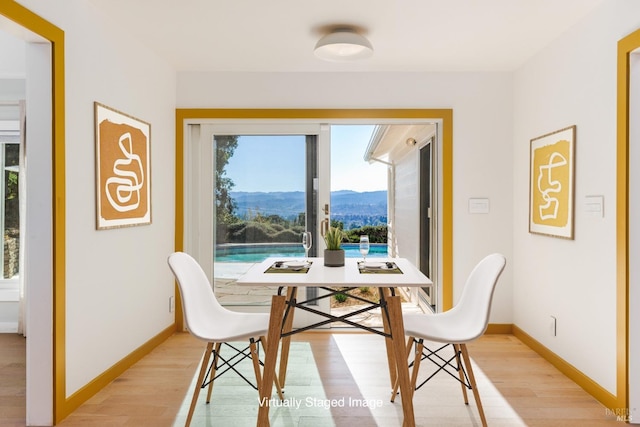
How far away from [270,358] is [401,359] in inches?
25.6

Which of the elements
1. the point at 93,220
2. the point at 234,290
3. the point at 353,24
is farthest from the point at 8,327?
the point at 353,24

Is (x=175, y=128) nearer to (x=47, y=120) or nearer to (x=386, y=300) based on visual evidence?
(x=47, y=120)

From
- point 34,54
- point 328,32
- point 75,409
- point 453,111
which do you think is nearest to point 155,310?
point 75,409

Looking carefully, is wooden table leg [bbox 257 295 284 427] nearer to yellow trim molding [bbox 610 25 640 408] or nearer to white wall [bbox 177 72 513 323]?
yellow trim molding [bbox 610 25 640 408]

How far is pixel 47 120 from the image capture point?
91.6 inches

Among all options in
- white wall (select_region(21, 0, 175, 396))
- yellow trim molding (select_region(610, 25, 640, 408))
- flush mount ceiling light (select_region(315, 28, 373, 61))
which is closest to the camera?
yellow trim molding (select_region(610, 25, 640, 408))

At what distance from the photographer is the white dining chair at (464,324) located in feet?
7.43

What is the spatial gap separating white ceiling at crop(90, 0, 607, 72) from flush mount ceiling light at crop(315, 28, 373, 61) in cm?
10

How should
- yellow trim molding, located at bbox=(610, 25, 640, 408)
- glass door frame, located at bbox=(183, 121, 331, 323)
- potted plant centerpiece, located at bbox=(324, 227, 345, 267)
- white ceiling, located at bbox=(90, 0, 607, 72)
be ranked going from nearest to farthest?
yellow trim molding, located at bbox=(610, 25, 640, 408) < potted plant centerpiece, located at bbox=(324, 227, 345, 267) < white ceiling, located at bbox=(90, 0, 607, 72) < glass door frame, located at bbox=(183, 121, 331, 323)

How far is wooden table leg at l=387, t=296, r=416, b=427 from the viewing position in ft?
7.07

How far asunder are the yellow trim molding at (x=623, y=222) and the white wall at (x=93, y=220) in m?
3.06

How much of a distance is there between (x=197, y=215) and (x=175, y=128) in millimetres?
830

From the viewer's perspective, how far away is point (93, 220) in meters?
2.75

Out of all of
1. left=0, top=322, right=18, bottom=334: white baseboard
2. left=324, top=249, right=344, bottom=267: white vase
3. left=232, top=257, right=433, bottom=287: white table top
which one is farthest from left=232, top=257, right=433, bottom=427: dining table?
left=0, top=322, right=18, bottom=334: white baseboard
